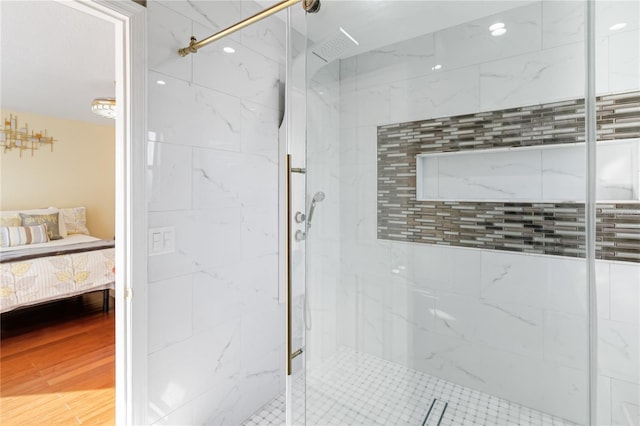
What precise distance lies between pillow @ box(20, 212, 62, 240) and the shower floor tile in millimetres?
5031

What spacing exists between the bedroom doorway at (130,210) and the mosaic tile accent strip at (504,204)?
3.26 feet

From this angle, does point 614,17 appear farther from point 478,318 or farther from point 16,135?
point 16,135

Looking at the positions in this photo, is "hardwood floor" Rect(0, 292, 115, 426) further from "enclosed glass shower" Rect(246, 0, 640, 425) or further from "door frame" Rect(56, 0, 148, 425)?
"enclosed glass shower" Rect(246, 0, 640, 425)

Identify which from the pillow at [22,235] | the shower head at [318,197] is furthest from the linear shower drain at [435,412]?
the pillow at [22,235]

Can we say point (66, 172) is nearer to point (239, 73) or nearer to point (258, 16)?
point (239, 73)

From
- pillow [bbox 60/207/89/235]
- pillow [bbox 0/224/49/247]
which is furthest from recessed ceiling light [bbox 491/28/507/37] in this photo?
pillow [bbox 60/207/89/235]

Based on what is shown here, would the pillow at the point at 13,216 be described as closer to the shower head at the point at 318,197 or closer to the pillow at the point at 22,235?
the pillow at the point at 22,235

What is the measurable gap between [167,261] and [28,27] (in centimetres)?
209

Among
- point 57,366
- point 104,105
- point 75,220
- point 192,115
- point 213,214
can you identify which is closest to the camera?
point 192,115

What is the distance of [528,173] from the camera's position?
101cm

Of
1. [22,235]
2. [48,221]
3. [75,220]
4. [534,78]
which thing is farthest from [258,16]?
[75,220]

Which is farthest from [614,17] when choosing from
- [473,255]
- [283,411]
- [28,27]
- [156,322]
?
[28,27]

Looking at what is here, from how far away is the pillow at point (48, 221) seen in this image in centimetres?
445

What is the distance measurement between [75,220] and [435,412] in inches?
232
